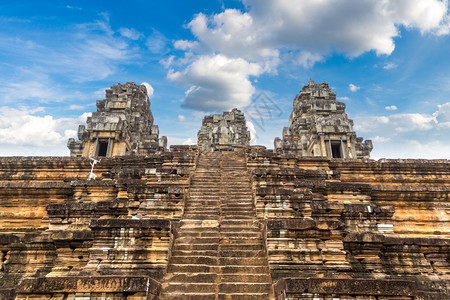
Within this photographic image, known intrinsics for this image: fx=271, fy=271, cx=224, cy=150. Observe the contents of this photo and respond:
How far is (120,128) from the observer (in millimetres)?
21984

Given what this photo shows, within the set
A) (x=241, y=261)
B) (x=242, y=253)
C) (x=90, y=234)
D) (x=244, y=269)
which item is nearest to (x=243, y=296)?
(x=244, y=269)

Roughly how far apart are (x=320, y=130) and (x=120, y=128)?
52.3 ft

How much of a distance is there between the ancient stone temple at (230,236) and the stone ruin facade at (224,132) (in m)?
15.7

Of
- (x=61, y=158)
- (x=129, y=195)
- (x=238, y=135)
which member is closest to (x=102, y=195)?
(x=129, y=195)

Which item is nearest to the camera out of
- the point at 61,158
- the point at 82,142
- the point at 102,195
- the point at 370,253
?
the point at 370,253

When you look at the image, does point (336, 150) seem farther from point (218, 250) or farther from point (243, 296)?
point (243, 296)

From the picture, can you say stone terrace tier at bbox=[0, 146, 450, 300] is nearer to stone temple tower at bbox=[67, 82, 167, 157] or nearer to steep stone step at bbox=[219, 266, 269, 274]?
steep stone step at bbox=[219, 266, 269, 274]

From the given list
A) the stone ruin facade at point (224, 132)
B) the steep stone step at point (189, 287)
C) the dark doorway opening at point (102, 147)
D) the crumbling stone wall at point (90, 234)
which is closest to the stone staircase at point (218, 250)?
the steep stone step at point (189, 287)

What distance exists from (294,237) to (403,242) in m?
3.17

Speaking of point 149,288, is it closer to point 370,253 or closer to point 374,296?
point 374,296

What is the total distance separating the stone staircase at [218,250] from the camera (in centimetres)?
502

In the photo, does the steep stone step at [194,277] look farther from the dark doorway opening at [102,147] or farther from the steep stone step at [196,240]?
the dark doorway opening at [102,147]

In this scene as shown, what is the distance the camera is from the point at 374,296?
4336 mm

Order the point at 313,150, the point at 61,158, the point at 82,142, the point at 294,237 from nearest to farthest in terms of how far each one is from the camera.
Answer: the point at 294,237
the point at 61,158
the point at 313,150
the point at 82,142
